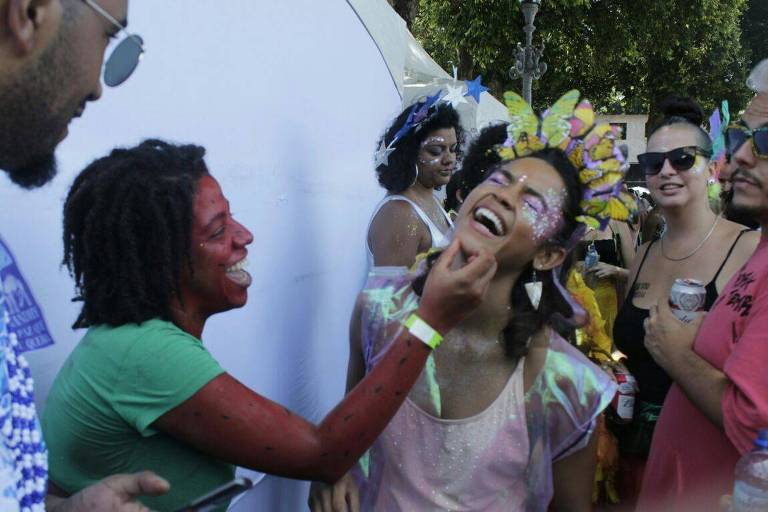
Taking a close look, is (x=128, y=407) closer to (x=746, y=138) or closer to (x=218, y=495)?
(x=218, y=495)

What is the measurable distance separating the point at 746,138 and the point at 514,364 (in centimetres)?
104

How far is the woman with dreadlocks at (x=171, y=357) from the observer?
1262mm

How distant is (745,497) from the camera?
5.21ft

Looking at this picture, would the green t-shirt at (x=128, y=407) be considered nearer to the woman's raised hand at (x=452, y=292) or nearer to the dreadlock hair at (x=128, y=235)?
the dreadlock hair at (x=128, y=235)

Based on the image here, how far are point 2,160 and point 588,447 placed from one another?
5.22 ft

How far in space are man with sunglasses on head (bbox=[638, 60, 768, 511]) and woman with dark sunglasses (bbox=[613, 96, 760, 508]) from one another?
332 millimetres

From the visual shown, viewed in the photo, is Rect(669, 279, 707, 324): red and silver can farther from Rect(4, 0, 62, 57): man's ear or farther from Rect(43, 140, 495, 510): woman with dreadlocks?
Rect(4, 0, 62, 57): man's ear

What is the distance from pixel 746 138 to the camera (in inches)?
80.6

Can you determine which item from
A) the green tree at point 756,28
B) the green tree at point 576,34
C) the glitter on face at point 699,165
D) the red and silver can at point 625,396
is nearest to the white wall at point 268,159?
the red and silver can at point 625,396

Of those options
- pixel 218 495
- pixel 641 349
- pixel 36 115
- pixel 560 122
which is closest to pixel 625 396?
pixel 641 349

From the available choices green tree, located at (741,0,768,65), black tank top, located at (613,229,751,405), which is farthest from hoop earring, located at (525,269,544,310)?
green tree, located at (741,0,768,65)

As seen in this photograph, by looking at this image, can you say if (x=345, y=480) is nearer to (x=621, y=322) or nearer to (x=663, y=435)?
(x=663, y=435)

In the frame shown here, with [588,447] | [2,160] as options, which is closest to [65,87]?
[2,160]

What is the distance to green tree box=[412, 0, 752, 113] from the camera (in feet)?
56.1
